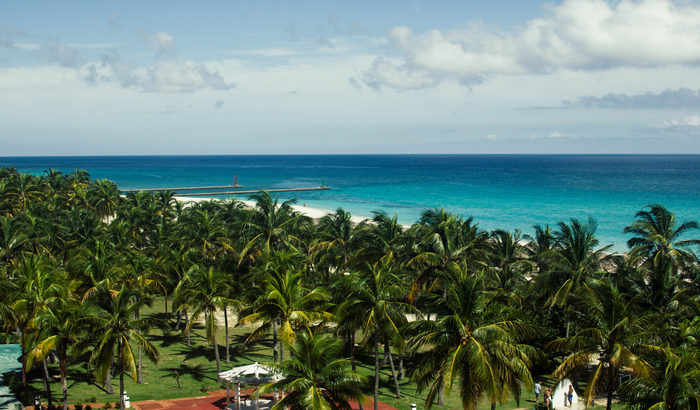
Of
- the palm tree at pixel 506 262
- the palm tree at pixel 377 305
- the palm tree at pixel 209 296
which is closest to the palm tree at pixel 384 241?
the palm tree at pixel 506 262

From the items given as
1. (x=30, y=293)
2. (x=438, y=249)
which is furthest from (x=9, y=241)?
(x=438, y=249)

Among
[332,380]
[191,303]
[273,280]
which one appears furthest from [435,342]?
[191,303]

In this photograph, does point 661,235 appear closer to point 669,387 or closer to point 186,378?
point 669,387

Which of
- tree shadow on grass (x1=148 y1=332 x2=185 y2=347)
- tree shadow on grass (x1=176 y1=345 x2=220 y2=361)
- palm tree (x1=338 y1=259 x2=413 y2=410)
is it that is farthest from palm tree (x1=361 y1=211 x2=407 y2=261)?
tree shadow on grass (x1=148 y1=332 x2=185 y2=347)

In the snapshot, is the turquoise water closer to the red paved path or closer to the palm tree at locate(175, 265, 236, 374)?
the red paved path

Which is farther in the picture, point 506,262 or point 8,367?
point 506,262

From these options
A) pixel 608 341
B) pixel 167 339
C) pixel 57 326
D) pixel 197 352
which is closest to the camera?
pixel 608 341

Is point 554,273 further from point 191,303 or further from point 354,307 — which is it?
point 191,303
